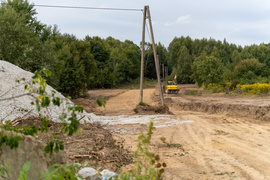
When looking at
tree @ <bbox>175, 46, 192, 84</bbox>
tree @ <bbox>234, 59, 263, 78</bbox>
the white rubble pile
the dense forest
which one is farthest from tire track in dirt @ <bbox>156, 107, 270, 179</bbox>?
tree @ <bbox>175, 46, 192, 84</bbox>

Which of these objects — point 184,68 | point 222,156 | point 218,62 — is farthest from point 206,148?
point 184,68

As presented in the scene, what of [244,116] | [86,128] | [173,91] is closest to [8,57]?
[86,128]

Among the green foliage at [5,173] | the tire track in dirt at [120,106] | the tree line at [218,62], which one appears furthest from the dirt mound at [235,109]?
the tree line at [218,62]

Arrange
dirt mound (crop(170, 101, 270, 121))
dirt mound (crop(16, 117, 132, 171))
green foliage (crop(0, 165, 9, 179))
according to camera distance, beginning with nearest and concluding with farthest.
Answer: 1. green foliage (crop(0, 165, 9, 179))
2. dirt mound (crop(16, 117, 132, 171))
3. dirt mound (crop(170, 101, 270, 121))

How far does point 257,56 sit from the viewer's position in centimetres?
6981

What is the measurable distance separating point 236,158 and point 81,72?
2200 centimetres

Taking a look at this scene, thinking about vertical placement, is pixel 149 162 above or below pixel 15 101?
below

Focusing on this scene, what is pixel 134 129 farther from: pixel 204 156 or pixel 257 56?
pixel 257 56

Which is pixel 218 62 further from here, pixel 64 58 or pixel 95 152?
pixel 95 152

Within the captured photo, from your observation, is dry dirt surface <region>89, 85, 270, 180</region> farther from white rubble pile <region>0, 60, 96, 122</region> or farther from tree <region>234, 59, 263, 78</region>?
tree <region>234, 59, 263, 78</region>

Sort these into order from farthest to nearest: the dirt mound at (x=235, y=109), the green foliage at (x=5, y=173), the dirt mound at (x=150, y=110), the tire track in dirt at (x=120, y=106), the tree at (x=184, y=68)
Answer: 1. the tree at (x=184, y=68)
2. the tire track in dirt at (x=120, y=106)
3. the dirt mound at (x=150, y=110)
4. the dirt mound at (x=235, y=109)
5. the green foliage at (x=5, y=173)

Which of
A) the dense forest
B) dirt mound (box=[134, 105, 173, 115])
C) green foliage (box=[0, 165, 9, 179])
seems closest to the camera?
green foliage (box=[0, 165, 9, 179])

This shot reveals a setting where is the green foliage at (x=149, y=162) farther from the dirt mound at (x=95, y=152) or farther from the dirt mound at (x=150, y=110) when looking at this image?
the dirt mound at (x=150, y=110)

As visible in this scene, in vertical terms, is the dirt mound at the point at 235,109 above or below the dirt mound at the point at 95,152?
below
